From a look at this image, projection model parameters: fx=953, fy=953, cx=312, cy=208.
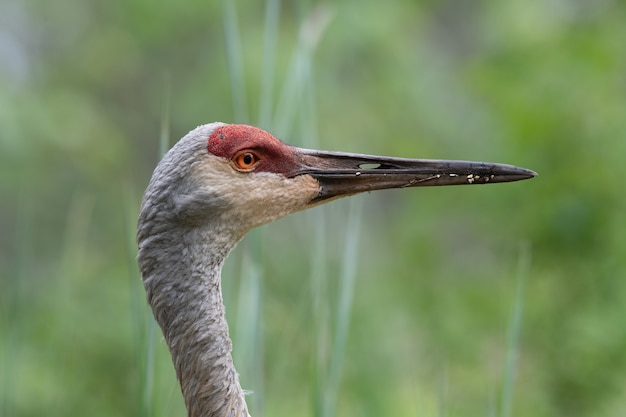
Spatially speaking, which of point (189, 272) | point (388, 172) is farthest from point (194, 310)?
point (388, 172)

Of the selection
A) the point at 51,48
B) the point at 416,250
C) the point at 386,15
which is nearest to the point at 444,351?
the point at 416,250

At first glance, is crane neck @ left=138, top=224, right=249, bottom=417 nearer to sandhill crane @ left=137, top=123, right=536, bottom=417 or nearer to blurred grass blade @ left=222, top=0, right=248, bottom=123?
sandhill crane @ left=137, top=123, right=536, bottom=417

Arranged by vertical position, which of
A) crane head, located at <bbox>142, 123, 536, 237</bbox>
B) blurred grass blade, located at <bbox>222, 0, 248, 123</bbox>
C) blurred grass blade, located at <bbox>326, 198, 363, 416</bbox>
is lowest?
blurred grass blade, located at <bbox>326, 198, 363, 416</bbox>

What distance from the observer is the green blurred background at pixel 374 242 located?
10.7ft

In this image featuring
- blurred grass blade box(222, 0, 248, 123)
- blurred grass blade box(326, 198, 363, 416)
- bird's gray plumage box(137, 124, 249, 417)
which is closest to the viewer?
bird's gray plumage box(137, 124, 249, 417)

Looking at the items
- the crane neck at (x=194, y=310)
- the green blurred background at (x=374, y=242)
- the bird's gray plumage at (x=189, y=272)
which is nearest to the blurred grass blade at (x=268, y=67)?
the green blurred background at (x=374, y=242)

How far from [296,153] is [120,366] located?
10.9 ft

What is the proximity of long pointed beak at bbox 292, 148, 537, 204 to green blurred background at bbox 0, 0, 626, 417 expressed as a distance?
11.1 inches

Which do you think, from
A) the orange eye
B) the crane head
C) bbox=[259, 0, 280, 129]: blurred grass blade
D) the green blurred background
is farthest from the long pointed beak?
bbox=[259, 0, 280, 129]: blurred grass blade

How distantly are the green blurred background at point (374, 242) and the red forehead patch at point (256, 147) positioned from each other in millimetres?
320

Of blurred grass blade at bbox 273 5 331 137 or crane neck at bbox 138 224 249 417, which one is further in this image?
blurred grass blade at bbox 273 5 331 137

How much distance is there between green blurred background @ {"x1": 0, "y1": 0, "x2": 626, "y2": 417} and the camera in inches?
128

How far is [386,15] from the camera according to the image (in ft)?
27.7

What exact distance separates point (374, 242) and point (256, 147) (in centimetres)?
716
